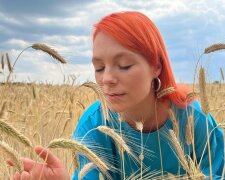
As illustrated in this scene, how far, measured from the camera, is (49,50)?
163cm

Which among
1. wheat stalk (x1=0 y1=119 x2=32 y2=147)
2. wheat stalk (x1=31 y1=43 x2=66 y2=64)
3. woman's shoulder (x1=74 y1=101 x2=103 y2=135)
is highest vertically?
→ wheat stalk (x1=31 y1=43 x2=66 y2=64)

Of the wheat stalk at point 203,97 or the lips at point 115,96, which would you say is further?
the lips at point 115,96

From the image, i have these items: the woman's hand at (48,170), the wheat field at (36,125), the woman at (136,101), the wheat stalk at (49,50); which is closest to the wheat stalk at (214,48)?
the wheat field at (36,125)

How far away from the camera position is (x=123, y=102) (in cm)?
177

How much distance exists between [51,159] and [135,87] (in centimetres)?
45

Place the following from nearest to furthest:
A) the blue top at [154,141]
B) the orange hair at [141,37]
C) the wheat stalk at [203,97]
→ 1. the wheat stalk at [203,97]
2. the orange hair at [141,37]
3. the blue top at [154,141]

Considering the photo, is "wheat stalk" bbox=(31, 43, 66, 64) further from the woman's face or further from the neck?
the neck

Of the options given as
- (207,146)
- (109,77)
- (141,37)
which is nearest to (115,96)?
(109,77)

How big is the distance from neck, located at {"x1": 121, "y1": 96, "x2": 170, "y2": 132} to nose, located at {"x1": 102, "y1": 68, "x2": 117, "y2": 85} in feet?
1.02

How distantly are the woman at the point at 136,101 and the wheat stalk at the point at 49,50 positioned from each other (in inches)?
7.7

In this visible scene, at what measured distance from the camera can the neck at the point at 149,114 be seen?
6.61 ft

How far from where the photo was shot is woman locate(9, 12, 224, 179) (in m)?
1.74

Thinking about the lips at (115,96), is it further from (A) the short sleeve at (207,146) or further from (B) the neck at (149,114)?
(A) the short sleeve at (207,146)

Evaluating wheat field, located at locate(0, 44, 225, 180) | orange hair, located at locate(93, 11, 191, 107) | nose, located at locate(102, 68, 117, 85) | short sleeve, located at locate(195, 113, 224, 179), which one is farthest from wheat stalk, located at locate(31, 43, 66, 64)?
short sleeve, located at locate(195, 113, 224, 179)
